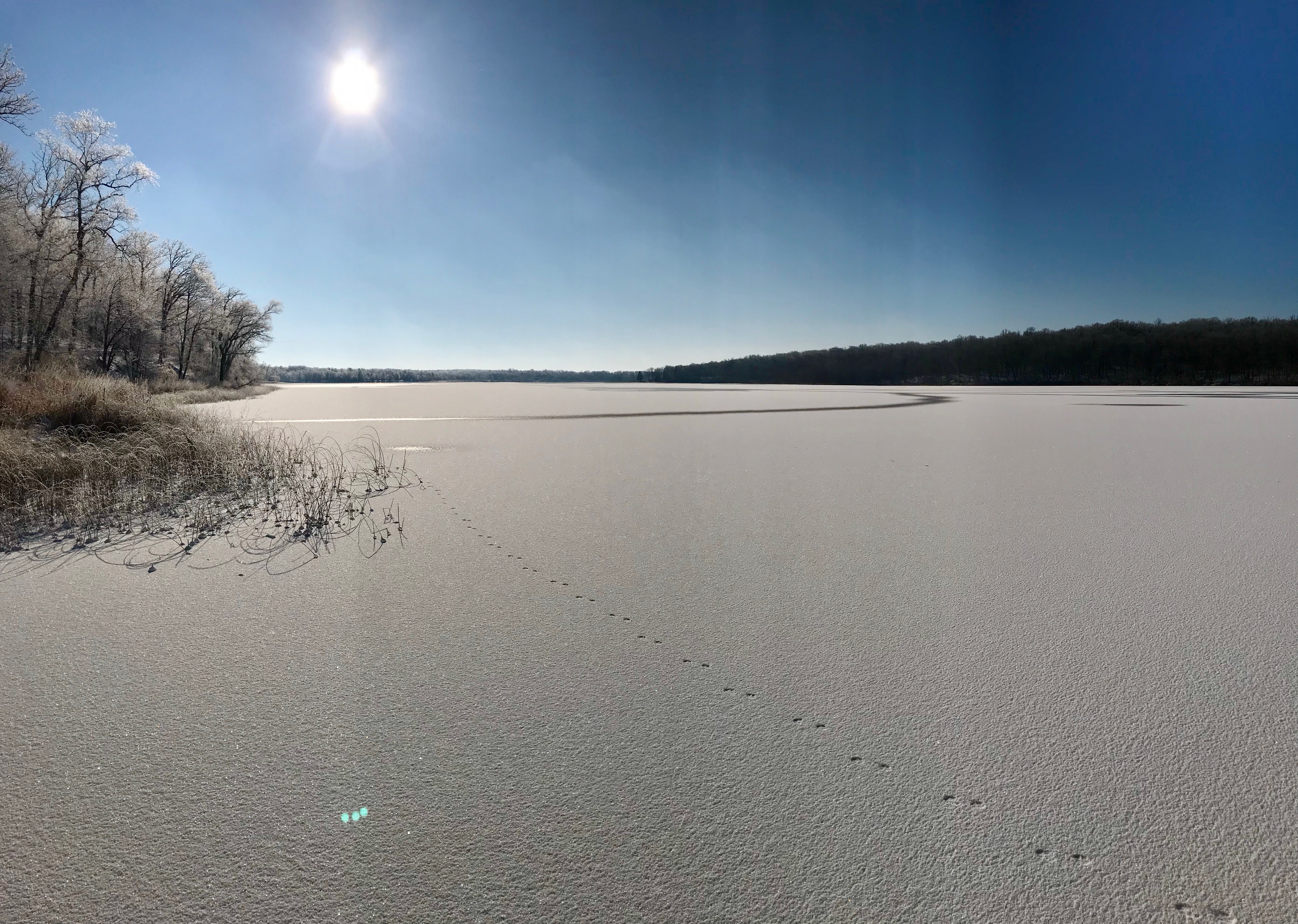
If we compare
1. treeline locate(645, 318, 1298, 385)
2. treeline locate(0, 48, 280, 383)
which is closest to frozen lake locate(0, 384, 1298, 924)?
treeline locate(0, 48, 280, 383)

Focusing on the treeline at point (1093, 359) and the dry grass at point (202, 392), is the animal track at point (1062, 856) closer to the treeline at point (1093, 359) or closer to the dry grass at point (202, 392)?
the dry grass at point (202, 392)

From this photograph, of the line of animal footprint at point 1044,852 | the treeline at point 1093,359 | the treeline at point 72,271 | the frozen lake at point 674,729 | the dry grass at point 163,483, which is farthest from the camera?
the treeline at point 1093,359

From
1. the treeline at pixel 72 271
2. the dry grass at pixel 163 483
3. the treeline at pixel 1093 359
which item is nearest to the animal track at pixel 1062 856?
the dry grass at pixel 163 483

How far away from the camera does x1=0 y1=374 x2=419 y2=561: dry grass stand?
5055 millimetres

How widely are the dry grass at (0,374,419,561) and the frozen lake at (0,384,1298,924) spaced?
83 centimetres

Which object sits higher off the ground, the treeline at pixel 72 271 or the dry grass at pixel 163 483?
the treeline at pixel 72 271

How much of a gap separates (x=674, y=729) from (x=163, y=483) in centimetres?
676

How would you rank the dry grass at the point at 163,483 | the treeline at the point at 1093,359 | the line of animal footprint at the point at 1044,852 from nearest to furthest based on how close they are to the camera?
1. the line of animal footprint at the point at 1044,852
2. the dry grass at the point at 163,483
3. the treeline at the point at 1093,359

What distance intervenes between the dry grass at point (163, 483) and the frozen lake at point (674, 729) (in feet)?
2.72

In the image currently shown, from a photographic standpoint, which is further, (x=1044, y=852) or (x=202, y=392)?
(x=202, y=392)

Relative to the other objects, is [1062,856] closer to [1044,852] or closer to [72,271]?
[1044,852]

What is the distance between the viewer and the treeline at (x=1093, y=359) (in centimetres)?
5866

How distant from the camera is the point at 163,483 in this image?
661 cm

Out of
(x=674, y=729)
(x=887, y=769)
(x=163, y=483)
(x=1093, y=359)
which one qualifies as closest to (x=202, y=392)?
(x=163, y=483)
